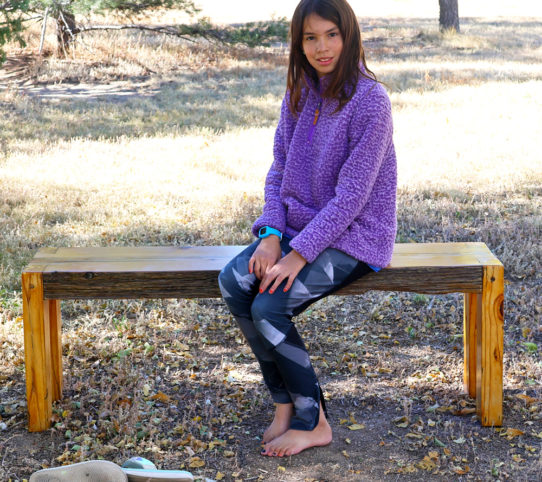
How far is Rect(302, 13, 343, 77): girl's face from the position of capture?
9.80 feet

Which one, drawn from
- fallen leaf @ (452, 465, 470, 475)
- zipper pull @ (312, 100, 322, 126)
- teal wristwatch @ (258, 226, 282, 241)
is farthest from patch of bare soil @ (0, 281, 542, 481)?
zipper pull @ (312, 100, 322, 126)

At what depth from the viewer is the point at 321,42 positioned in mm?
3012

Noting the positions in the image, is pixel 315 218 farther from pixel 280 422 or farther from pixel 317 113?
pixel 280 422

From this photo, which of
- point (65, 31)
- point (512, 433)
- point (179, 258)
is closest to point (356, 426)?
point (512, 433)

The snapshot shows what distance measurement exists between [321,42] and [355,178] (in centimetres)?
56

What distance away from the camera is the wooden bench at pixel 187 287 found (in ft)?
10.2

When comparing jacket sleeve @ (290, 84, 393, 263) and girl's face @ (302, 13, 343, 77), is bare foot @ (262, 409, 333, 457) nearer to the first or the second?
jacket sleeve @ (290, 84, 393, 263)

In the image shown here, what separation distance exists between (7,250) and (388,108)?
3243mm

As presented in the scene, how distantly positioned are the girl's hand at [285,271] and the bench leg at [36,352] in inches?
37.1

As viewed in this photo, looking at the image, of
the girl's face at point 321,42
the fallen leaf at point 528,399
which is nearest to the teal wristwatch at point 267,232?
the girl's face at point 321,42

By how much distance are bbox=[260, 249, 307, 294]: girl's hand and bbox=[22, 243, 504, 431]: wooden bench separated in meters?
0.29

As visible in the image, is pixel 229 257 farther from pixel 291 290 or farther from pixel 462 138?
pixel 462 138

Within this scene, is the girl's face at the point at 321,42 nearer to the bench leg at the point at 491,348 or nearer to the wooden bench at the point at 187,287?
the wooden bench at the point at 187,287

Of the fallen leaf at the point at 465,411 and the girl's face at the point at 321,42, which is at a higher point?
the girl's face at the point at 321,42
